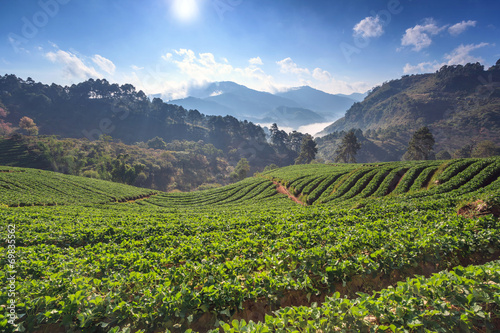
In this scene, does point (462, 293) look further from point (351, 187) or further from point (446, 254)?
point (351, 187)

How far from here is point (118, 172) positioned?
7788 centimetres

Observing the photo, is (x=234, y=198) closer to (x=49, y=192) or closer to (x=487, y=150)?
(x=49, y=192)

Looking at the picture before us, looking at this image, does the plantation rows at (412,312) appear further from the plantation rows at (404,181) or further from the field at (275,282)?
the plantation rows at (404,181)

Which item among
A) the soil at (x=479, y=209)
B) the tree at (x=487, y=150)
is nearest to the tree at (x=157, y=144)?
the soil at (x=479, y=209)

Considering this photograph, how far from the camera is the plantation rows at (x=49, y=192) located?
1187 inches

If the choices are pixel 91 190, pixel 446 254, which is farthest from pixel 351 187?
pixel 91 190

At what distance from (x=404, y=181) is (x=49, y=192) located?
187 feet

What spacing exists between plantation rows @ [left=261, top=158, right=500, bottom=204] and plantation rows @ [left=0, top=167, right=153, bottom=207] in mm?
37759

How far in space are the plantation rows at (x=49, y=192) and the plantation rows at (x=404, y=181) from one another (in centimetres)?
3776

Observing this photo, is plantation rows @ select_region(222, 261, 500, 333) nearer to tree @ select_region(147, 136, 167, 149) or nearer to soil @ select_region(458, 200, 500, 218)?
soil @ select_region(458, 200, 500, 218)

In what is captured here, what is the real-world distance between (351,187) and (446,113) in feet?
789

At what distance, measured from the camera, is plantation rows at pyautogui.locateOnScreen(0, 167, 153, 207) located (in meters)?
30.2

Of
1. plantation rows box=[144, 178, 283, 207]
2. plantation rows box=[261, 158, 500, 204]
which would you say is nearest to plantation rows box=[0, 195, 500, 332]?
plantation rows box=[261, 158, 500, 204]

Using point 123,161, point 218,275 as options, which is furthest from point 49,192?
point 123,161
